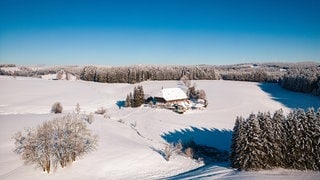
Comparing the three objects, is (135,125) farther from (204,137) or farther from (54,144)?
(54,144)

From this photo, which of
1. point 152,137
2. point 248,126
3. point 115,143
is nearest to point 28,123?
point 115,143

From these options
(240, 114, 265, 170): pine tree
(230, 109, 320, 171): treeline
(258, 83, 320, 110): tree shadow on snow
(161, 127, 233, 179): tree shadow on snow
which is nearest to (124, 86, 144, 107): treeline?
(161, 127, 233, 179): tree shadow on snow

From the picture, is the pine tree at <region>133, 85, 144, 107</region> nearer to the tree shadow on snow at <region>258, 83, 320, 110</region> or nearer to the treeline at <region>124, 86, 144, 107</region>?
the treeline at <region>124, 86, 144, 107</region>

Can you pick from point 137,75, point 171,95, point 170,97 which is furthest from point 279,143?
point 137,75

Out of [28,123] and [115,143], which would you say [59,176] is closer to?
[115,143]

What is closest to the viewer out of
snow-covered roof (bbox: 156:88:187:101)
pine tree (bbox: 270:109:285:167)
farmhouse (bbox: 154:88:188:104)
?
pine tree (bbox: 270:109:285:167)

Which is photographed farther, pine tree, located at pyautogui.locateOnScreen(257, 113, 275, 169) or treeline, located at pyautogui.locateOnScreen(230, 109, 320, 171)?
pine tree, located at pyautogui.locateOnScreen(257, 113, 275, 169)
